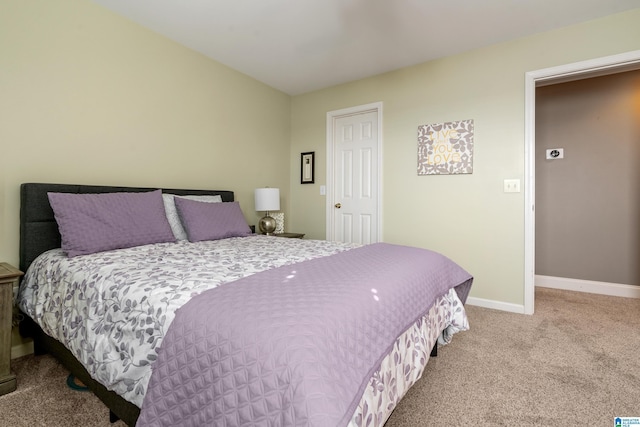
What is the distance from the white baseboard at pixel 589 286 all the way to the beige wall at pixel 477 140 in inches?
49.2

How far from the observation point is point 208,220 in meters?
2.50

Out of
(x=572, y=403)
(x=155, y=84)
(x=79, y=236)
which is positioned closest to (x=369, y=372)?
(x=572, y=403)

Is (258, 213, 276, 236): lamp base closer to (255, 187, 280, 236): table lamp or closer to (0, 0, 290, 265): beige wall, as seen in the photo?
(255, 187, 280, 236): table lamp

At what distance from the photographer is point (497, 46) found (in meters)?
2.88

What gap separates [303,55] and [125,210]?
2196 mm

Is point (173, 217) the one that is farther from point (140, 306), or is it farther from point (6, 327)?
point (140, 306)

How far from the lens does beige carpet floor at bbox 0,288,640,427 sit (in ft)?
4.67

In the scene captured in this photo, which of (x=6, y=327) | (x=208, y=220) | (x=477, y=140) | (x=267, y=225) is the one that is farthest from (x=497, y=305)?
(x=6, y=327)

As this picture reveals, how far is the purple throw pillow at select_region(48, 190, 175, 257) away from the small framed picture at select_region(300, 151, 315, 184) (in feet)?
7.11

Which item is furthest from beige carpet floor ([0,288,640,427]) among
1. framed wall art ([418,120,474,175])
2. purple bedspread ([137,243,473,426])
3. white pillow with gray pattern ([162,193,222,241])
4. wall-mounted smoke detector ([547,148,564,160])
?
wall-mounted smoke detector ([547,148,564,160])

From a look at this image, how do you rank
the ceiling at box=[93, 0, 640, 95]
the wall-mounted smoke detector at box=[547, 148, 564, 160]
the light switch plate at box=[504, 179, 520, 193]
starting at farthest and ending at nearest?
the wall-mounted smoke detector at box=[547, 148, 564, 160], the light switch plate at box=[504, 179, 520, 193], the ceiling at box=[93, 0, 640, 95]

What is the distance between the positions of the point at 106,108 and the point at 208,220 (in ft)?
3.78

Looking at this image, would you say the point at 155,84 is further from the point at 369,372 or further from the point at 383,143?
the point at 369,372

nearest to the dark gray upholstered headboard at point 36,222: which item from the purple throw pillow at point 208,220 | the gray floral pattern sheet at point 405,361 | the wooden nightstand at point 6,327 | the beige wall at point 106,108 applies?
the beige wall at point 106,108
